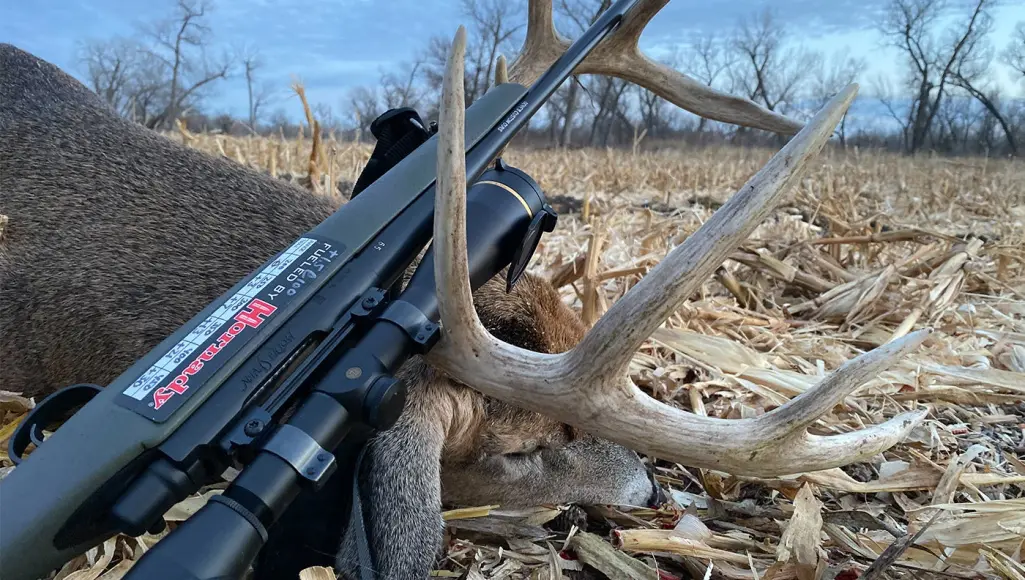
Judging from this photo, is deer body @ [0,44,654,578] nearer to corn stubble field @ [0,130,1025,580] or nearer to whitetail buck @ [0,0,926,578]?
whitetail buck @ [0,0,926,578]

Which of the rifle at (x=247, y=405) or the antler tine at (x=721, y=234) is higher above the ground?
the antler tine at (x=721, y=234)

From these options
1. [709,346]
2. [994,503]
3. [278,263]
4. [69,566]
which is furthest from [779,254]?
[69,566]

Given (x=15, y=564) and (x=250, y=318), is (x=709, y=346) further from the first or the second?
(x=15, y=564)

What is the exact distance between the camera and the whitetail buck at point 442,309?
1.78 m

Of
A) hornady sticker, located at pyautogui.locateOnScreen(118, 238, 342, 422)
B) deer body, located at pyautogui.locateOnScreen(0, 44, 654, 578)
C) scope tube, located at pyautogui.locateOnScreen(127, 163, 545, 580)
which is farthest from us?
deer body, located at pyautogui.locateOnScreen(0, 44, 654, 578)

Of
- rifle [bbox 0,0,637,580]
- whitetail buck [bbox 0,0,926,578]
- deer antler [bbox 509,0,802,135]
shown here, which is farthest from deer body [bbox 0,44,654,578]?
deer antler [bbox 509,0,802,135]

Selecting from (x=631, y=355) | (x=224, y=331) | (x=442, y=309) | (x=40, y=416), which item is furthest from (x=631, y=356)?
(x=40, y=416)

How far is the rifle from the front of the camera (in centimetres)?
147

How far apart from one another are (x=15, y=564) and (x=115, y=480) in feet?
0.73

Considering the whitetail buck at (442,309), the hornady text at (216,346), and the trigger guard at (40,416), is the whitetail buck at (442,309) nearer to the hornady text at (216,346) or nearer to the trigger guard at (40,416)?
the hornady text at (216,346)

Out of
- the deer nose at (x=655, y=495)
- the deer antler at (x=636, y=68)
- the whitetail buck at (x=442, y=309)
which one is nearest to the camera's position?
the whitetail buck at (x=442, y=309)

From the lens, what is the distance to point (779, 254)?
5.29 metres

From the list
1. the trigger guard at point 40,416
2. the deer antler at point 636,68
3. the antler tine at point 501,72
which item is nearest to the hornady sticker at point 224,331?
the trigger guard at point 40,416

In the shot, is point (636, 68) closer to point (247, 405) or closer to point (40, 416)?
point (247, 405)
